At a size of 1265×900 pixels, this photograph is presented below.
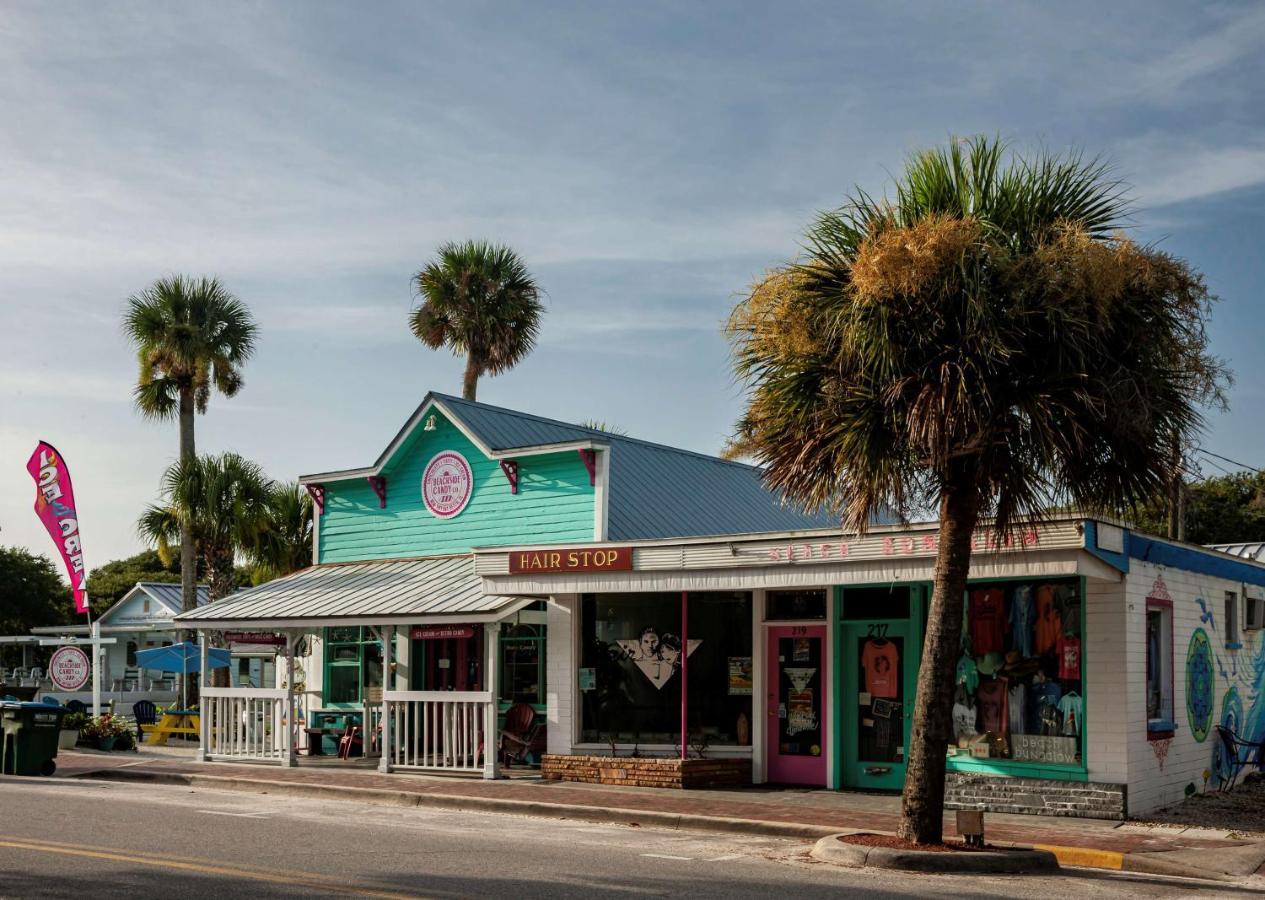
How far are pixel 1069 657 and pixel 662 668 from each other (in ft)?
19.3

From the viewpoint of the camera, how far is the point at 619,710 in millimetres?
19641

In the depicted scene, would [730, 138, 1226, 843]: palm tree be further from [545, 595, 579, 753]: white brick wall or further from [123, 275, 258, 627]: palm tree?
[123, 275, 258, 627]: palm tree

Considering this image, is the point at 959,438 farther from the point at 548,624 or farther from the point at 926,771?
the point at 548,624

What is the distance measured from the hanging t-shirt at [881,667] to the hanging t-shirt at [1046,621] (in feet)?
6.51

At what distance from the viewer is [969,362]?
1261cm

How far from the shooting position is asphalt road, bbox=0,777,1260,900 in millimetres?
10219

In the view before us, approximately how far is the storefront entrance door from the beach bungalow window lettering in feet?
7.64

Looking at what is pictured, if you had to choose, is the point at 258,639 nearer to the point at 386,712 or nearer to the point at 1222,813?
the point at 386,712

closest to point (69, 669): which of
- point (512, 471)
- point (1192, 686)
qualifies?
point (512, 471)

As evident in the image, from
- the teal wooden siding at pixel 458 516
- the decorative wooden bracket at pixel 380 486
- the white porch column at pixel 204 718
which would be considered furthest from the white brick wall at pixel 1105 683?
the white porch column at pixel 204 718

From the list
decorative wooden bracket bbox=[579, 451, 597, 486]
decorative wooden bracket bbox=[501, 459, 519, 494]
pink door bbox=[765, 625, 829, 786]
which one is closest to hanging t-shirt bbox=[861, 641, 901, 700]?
→ pink door bbox=[765, 625, 829, 786]

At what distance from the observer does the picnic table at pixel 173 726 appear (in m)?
28.7

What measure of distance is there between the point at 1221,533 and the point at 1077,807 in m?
43.0

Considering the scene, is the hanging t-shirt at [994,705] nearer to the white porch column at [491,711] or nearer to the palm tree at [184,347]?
the white porch column at [491,711]
